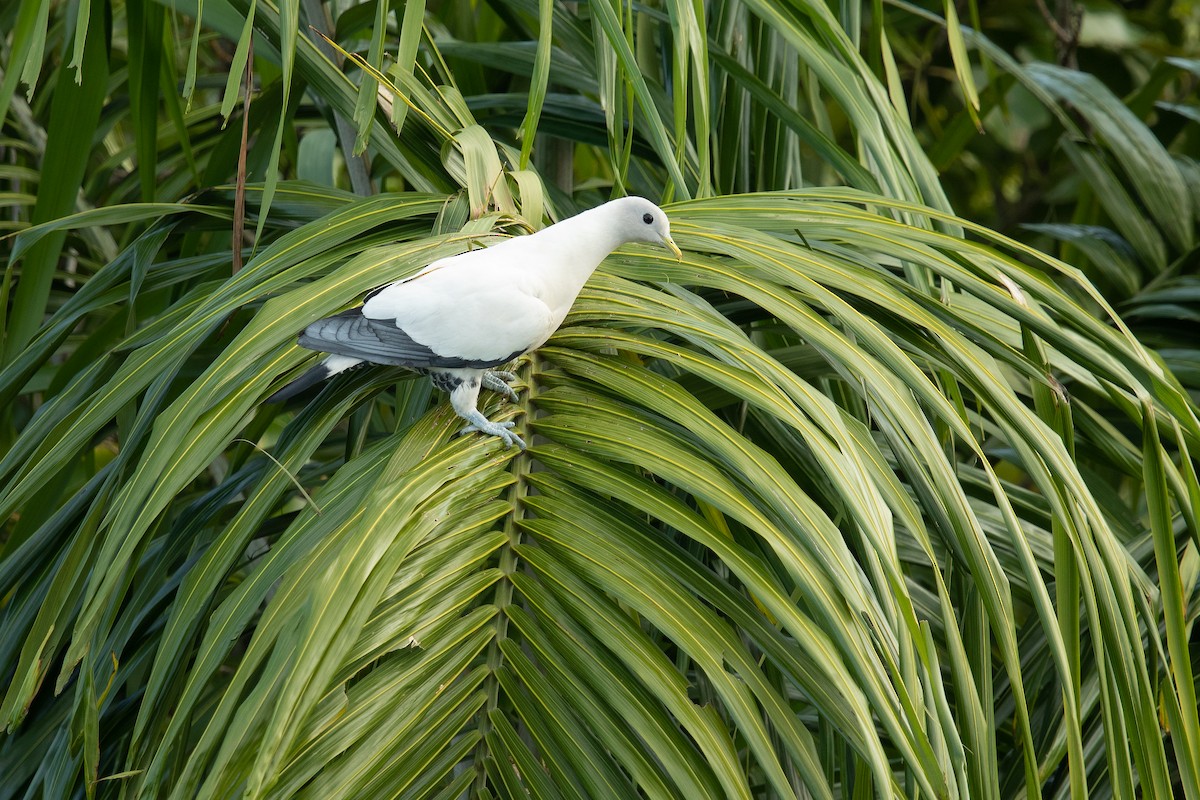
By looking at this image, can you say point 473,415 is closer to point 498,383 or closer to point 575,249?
point 498,383

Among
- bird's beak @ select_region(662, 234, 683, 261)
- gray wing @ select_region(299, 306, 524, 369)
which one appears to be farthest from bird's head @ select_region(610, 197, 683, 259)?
gray wing @ select_region(299, 306, 524, 369)

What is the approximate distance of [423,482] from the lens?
652 mm

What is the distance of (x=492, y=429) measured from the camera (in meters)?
0.74

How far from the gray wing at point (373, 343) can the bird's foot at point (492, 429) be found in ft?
0.18

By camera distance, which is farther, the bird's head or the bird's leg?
the bird's head

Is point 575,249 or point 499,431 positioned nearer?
point 499,431

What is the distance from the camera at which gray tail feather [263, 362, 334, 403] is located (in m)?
0.82

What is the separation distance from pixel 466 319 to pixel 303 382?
0.47ft

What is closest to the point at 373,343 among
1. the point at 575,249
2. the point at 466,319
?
the point at 466,319

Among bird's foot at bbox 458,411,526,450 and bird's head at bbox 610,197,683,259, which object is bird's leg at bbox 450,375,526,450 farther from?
bird's head at bbox 610,197,683,259

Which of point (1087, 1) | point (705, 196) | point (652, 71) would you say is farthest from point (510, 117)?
point (1087, 1)

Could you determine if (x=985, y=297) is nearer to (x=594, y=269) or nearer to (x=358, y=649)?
(x=594, y=269)

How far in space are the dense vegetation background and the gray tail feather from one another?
0.07ft

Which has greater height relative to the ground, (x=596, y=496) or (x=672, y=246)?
(x=672, y=246)
